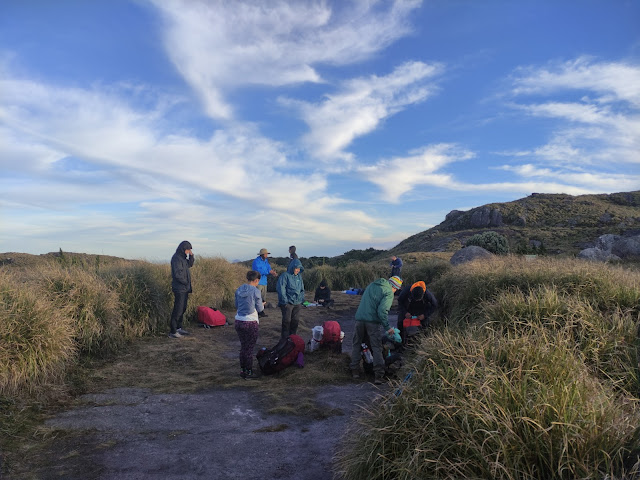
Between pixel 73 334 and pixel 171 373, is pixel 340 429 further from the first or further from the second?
pixel 73 334

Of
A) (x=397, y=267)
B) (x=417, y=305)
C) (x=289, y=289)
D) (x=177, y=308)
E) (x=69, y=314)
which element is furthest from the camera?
(x=177, y=308)

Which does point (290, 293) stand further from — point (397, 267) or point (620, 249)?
point (620, 249)

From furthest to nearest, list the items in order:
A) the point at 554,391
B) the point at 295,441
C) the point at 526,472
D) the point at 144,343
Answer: the point at 144,343 → the point at 295,441 → the point at 554,391 → the point at 526,472

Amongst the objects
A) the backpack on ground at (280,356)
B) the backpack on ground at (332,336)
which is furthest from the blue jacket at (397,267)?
A: the backpack on ground at (280,356)

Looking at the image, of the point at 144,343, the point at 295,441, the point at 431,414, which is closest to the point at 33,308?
the point at 144,343

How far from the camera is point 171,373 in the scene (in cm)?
696

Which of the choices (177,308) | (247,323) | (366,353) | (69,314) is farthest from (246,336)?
(177,308)

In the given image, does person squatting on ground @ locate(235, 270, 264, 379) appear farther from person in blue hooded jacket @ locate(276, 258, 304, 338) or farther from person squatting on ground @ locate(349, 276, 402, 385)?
person in blue hooded jacket @ locate(276, 258, 304, 338)

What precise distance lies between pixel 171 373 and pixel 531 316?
5560 millimetres

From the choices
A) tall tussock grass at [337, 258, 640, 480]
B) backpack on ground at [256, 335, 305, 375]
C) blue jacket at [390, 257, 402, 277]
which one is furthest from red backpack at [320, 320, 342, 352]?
tall tussock grass at [337, 258, 640, 480]

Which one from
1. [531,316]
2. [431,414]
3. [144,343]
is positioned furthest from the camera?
[144,343]

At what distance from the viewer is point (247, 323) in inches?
261

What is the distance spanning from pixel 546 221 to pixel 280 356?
49772 millimetres

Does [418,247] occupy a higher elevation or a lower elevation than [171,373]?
higher
